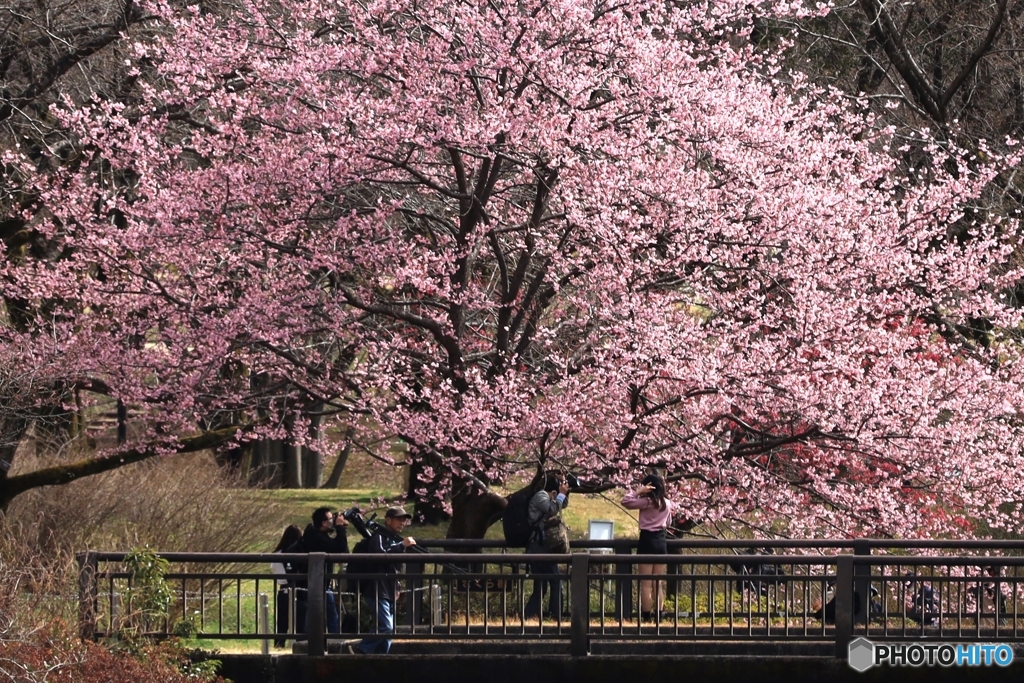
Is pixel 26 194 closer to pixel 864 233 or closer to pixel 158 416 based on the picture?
pixel 158 416

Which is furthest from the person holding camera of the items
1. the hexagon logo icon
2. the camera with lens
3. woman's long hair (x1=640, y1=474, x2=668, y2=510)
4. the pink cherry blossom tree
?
the hexagon logo icon

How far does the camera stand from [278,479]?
3647cm

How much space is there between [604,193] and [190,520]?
8099mm

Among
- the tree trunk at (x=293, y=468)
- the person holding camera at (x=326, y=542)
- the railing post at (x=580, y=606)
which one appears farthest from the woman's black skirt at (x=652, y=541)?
the tree trunk at (x=293, y=468)

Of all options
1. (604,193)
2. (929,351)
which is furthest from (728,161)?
(929,351)

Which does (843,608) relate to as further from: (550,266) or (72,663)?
(72,663)

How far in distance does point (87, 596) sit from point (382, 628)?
2.64 meters

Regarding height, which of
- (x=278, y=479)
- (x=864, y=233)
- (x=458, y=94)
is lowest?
(x=278, y=479)

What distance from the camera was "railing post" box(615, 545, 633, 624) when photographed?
13.1m

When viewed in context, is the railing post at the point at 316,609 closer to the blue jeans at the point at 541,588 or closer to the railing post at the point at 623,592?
the blue jeans at the point at 541,588

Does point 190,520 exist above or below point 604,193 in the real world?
below

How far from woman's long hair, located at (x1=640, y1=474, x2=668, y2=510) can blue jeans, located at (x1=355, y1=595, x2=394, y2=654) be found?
109 inches

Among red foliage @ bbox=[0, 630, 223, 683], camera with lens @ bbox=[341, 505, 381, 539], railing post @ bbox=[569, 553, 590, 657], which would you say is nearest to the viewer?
red foliage @ bbox=[0, 630, 223, 683]

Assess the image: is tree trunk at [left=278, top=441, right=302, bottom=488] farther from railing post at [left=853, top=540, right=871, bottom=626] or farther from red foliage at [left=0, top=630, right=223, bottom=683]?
railing post at [left=853, top=540, right=871, bottom=626]
